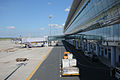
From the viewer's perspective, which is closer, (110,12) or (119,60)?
(110,12)

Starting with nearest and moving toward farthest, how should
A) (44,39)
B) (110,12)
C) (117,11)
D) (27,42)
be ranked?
(117,11), (110,12), (27,42), (44,39)

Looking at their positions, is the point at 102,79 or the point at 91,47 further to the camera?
the point at 91,47

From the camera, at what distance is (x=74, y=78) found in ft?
46.4

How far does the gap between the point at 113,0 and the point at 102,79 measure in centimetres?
1241

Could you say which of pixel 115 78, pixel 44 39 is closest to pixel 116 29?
pixel 115 78

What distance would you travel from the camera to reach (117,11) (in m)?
15.7

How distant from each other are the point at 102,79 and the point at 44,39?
5296cm

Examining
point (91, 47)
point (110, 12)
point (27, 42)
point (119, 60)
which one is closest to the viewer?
point (110, 12)

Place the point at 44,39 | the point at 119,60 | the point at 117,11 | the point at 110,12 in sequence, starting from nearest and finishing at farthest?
1. the point at 117,11
2. the point at 110,12
3. the point at 119,60
4. the point at 44,39

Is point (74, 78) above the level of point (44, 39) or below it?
below

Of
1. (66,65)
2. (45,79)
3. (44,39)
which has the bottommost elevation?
(45,79)

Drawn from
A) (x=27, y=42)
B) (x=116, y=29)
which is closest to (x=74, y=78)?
(x=116, y=29)

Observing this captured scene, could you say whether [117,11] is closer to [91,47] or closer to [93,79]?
[93,79]

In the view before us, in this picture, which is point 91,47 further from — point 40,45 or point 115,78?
point 40,45
